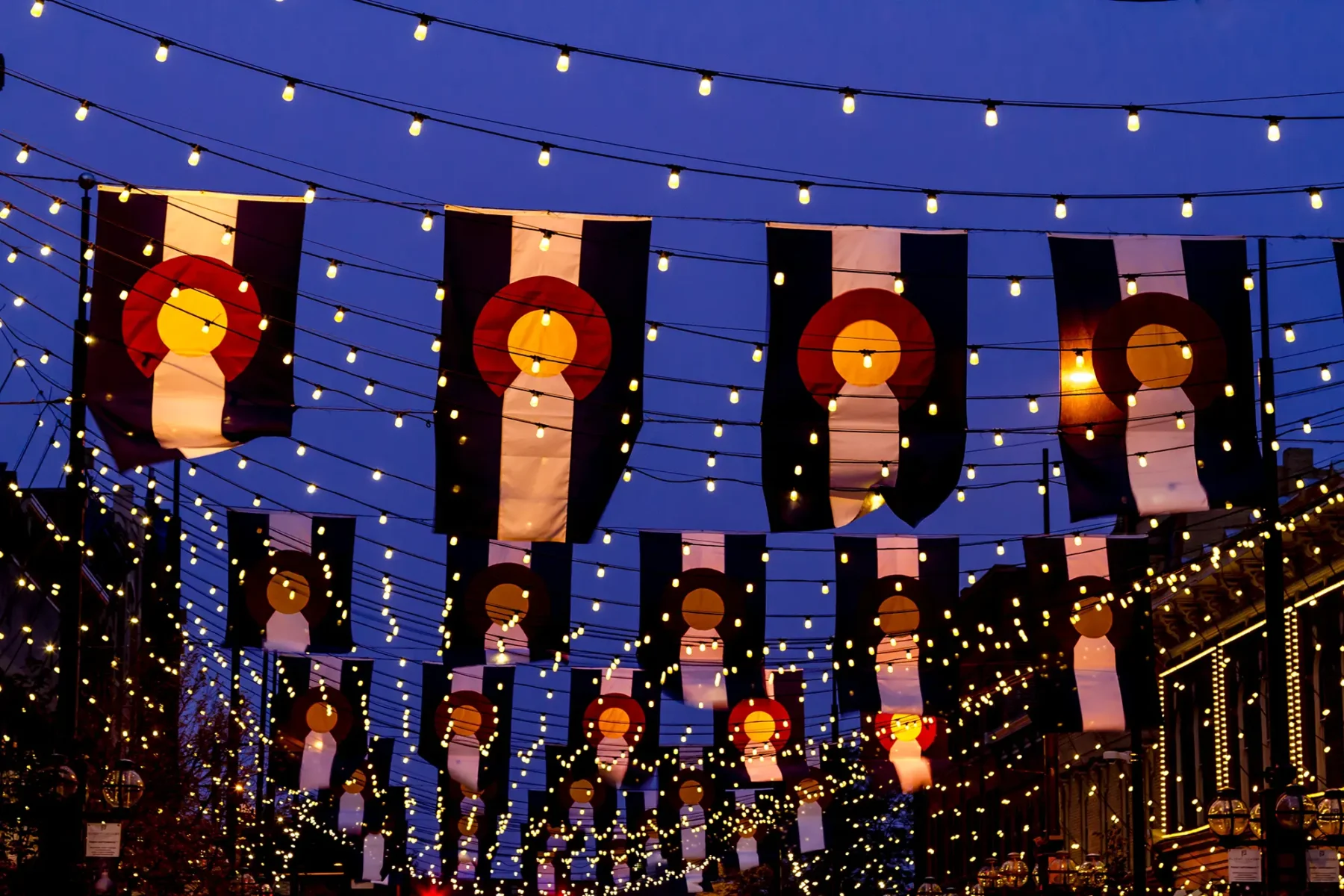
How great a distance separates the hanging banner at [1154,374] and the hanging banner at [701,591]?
8117 mm

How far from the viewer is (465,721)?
3238 centimetres

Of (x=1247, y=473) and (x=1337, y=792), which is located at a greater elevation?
(x=1247, y=473)

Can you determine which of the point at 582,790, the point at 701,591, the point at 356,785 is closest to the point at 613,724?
the point at 582,790

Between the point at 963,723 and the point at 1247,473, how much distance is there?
30.3m

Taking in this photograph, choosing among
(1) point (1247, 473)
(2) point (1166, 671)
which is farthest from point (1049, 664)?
(2) point (1166, 671)

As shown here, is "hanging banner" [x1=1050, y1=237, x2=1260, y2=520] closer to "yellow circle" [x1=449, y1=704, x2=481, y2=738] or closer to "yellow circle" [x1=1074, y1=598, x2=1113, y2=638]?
"yellow circle" [x1=1074, y1=598, x2=1113, y2=638]

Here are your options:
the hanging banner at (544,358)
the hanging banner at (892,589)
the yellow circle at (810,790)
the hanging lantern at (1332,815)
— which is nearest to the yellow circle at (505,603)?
the hanging banner at (892,589)

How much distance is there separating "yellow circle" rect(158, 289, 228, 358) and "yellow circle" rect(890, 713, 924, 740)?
1966cm

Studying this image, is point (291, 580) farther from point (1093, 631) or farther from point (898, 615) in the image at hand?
point (1093, 631)

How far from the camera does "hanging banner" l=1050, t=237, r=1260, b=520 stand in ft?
54.6

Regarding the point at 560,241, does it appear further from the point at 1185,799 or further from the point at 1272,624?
the point at 1185,799

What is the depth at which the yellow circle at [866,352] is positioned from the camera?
53.7ft

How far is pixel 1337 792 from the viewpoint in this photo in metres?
20.5

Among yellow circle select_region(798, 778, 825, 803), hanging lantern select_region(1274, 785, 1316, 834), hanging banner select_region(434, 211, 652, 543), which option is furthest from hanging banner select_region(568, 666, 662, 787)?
hanging banner select_region(434, 211, 652, 543)
